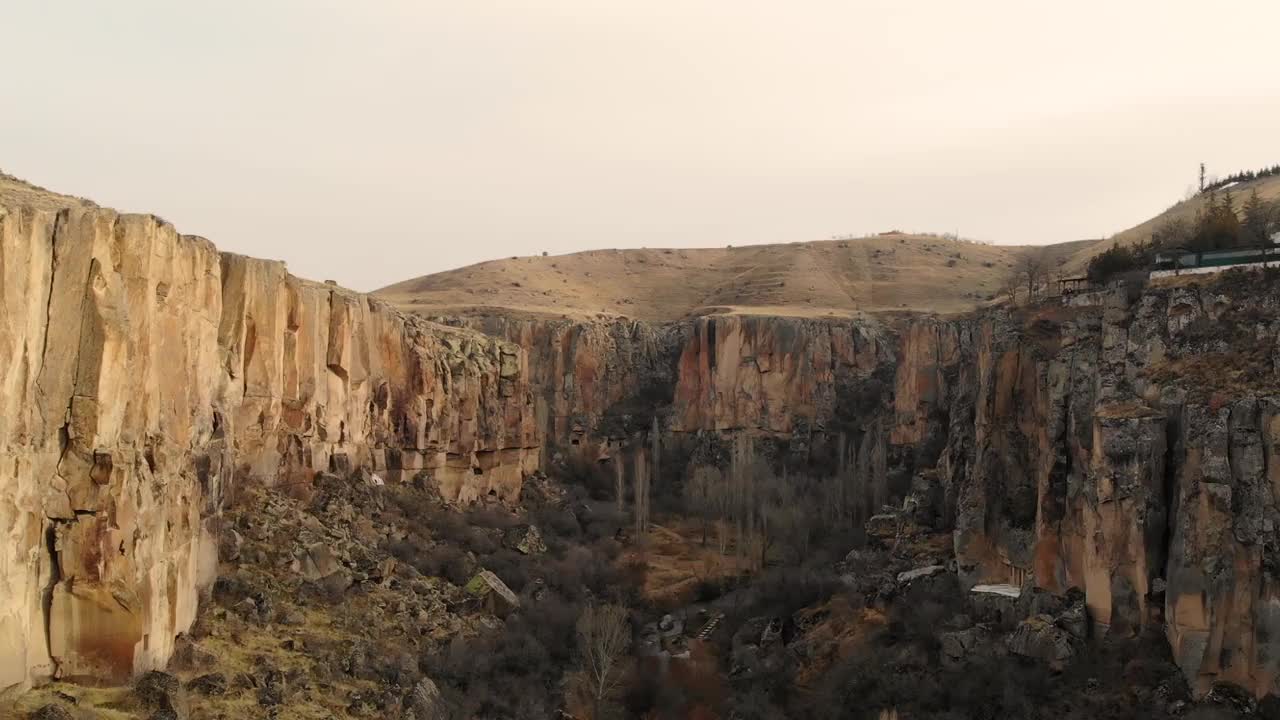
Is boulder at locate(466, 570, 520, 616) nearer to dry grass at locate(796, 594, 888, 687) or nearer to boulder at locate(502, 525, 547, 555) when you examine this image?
boulder at locate(502, 525, 547, 555)

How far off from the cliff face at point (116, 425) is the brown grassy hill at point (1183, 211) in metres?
35.5

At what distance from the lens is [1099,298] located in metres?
30.3

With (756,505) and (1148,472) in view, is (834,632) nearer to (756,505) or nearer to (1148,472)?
(1148,472)

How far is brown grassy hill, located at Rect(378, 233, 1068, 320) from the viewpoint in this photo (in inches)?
3014

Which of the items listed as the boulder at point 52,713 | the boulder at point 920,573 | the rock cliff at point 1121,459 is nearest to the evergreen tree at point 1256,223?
the rock cliff at point 1121,459

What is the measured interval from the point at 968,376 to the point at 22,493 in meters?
35.0

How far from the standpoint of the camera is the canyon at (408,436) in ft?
55.5

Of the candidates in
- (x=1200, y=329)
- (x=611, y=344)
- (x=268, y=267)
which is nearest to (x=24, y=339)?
(x=268, y=267)

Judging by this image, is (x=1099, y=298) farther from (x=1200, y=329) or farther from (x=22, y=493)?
(x=22, y=493)

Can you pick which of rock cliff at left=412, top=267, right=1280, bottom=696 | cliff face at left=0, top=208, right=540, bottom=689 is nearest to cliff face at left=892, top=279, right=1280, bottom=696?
rock cliff at left=412, top=267, right=1280, bottom=696

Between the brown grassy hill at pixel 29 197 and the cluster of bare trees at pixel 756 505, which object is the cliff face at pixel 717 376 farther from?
the brown grassy hill at pixel 29 197

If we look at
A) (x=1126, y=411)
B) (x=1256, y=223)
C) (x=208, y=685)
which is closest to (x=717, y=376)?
(x=1256, y=223)

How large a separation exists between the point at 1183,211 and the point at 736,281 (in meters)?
32.9

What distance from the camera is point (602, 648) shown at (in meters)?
28.2
